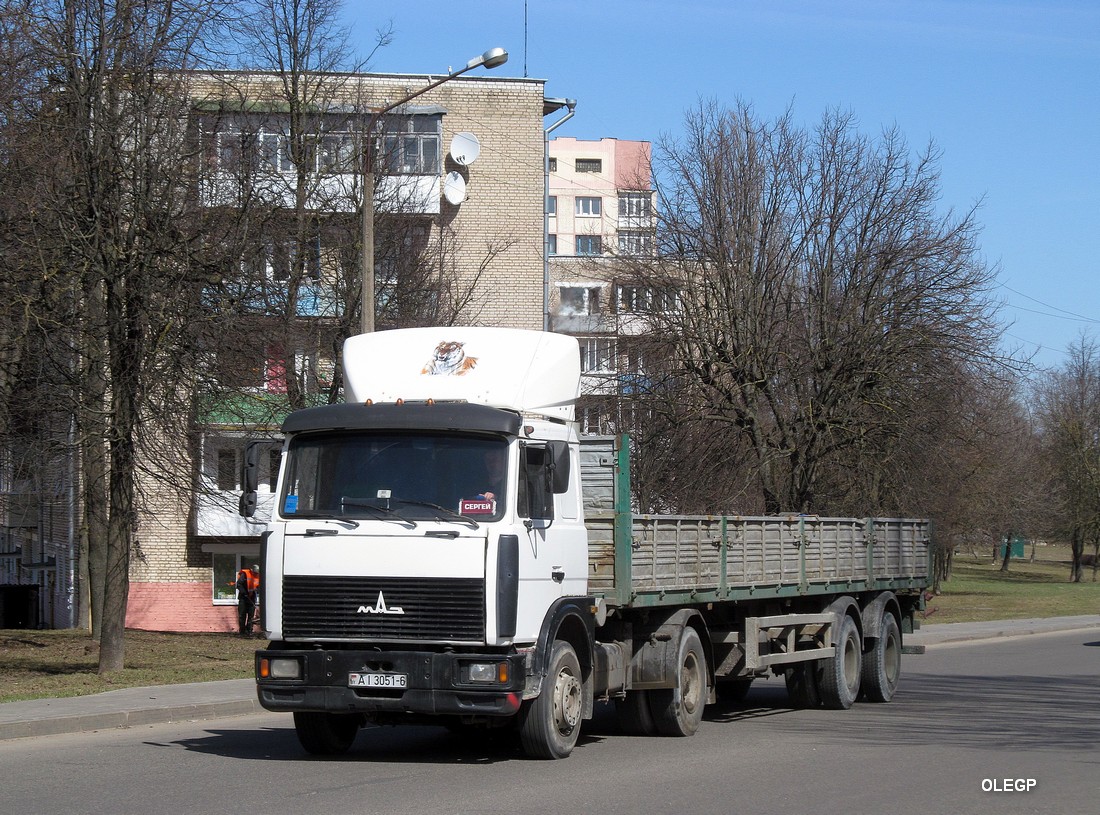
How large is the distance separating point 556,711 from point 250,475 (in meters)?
3.02

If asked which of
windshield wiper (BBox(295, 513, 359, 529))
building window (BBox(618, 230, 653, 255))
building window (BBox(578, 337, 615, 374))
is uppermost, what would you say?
building window (BBox(618, 230, 653, 255))

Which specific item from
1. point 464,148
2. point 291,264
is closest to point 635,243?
point 464,148

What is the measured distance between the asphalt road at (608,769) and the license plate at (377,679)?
2.19 ft

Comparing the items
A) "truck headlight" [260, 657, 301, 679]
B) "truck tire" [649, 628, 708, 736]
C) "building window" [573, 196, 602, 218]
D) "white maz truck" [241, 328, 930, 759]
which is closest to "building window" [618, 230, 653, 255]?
"white maz truck" [241, 328, 930, 759]

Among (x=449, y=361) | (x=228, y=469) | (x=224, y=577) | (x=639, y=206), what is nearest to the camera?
(x=449, y=361)

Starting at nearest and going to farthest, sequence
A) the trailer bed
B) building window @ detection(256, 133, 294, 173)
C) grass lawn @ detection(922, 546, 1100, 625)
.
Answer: the trailer bed
building window @ detection(256, 133, 294, 173)
grass lawn @ detection(922, 546, 1100, 625)

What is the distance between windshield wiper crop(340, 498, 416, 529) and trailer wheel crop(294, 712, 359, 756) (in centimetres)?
192

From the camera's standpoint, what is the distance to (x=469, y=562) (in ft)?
31.1

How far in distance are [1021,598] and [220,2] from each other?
4153 centimetres

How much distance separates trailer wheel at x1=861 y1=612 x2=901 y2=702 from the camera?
16.2 metres

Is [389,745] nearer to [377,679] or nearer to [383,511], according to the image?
[377,679]

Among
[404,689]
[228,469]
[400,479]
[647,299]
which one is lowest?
[404,689]

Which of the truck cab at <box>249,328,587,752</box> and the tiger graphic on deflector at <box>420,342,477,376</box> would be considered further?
the tiger graphic on deflector at <box>420,342,477,376</box>

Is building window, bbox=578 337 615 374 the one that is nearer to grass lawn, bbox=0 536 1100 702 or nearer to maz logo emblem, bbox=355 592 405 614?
grass lawn, bbox=0 536 1100 702
